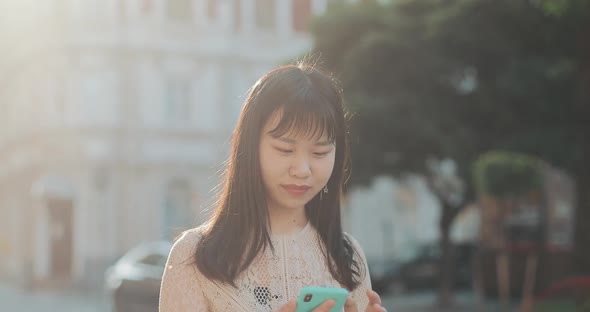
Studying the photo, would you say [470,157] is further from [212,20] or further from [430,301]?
[212,20]

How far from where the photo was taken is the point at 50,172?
1401 inches

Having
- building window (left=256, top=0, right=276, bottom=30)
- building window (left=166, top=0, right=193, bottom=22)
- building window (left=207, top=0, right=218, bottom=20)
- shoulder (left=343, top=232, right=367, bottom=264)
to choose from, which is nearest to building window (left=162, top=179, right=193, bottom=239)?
building window (left=166, top=0, right=193, bottom=22)

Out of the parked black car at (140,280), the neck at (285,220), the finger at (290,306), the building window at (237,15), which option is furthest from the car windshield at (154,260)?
the building window at (237,15)

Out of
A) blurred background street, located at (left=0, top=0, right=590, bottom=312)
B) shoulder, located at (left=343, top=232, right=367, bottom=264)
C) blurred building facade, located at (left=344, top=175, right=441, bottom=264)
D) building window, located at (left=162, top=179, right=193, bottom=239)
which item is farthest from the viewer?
blurred building facade, located at (left=344, top=175, right=441, bottom=264)

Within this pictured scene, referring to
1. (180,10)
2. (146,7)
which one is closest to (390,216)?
(180,10)

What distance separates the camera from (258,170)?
2.73 m

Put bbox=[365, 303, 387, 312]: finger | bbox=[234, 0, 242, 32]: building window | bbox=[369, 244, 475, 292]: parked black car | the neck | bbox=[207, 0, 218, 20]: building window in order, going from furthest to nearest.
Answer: bbox=[234, 0, 242, 32]: building window
bbox=[207, 0, 218, 20]: building window
bbox=[369, 244, 475, 292]: parked black car
the neck
bbox=[365, 303, 387, 312]: finger

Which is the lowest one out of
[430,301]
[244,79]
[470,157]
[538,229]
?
[430,301]

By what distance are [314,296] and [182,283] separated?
382 millimetres

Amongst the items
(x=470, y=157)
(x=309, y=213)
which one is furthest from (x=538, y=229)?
(x=309, y=213)

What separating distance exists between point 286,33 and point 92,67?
8.25 meters

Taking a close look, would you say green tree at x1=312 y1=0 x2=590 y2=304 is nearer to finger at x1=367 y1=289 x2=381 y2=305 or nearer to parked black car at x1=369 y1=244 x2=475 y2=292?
parked black car at x1=369 y1=244 x2=475 y2=292

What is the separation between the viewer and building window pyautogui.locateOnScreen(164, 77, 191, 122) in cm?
3628

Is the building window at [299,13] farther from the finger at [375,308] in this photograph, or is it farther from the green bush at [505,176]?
the finger at [375,308]
